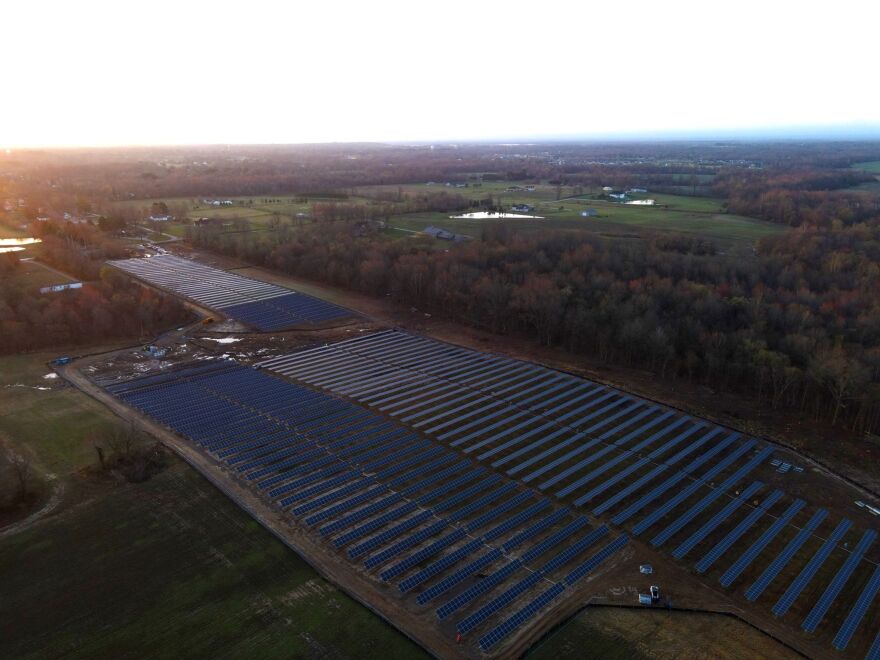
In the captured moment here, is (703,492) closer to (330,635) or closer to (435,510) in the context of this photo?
(435,510)

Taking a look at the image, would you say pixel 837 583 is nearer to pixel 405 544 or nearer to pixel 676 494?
pixel 676 494

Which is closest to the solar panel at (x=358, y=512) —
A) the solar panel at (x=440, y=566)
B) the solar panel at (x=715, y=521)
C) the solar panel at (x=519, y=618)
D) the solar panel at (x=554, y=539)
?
the solar panel at (x=440, y=566)

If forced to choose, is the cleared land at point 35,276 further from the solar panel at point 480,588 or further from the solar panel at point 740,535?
the solar panel at point 740,535

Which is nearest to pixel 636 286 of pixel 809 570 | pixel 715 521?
pixel 715 521

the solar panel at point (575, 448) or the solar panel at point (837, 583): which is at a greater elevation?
the solar panel at point (575, 448)

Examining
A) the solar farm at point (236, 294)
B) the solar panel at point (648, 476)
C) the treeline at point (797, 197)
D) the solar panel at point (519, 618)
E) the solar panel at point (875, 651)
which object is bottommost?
the solar panel at point (875, 651)

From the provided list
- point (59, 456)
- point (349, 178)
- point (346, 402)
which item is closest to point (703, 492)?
point (346, 402)

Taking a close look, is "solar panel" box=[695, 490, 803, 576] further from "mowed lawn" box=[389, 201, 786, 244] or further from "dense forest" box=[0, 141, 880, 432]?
"mowed lawn" box=[389, 201, 786, 244]
